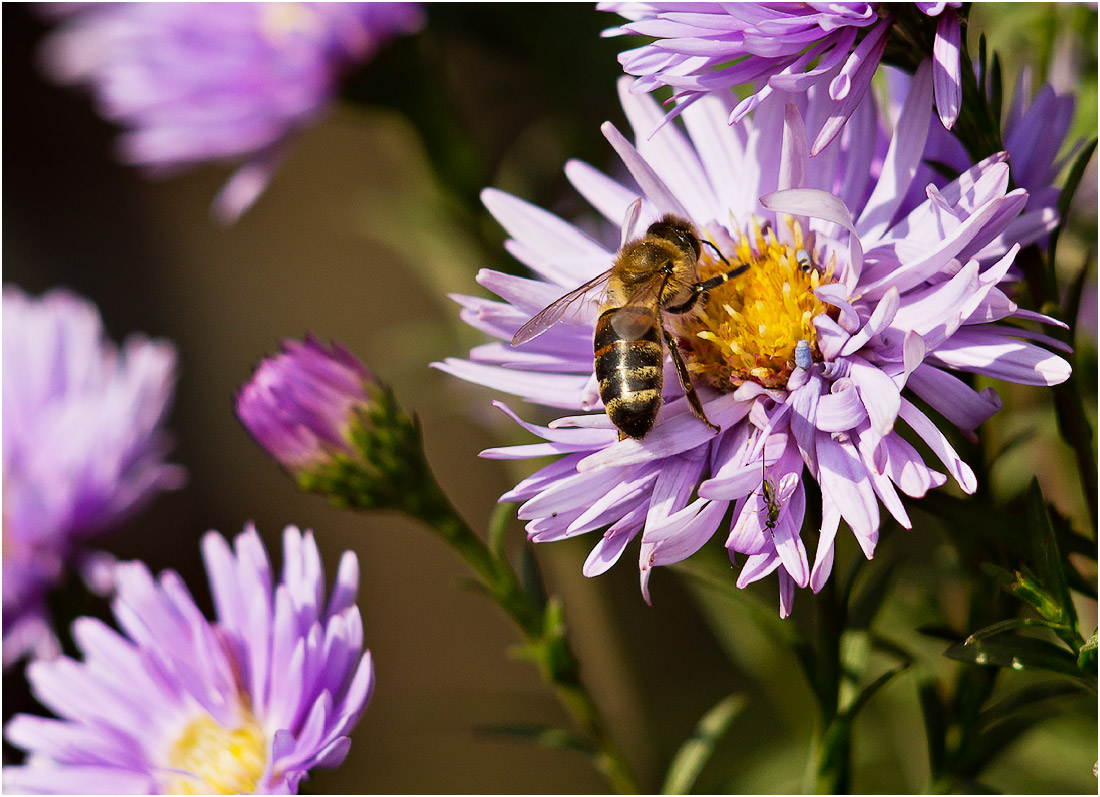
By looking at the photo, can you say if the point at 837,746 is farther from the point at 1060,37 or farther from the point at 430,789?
the point at 430,789

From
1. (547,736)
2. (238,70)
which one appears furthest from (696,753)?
(238,70)

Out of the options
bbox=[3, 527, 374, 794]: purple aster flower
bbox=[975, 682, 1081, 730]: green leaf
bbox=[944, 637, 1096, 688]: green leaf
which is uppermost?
bbox=[3, 527, 374, 794]: purple aster flower

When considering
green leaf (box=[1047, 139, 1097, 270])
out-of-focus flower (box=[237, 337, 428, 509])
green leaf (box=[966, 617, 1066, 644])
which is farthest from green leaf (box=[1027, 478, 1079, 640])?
out-of-focus flower (box=[237, 337, 428, 509])

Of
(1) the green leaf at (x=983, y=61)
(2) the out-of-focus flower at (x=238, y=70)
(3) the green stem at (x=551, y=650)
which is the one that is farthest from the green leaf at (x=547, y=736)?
(2) the out-of-focus flower at (x=238, y=70)

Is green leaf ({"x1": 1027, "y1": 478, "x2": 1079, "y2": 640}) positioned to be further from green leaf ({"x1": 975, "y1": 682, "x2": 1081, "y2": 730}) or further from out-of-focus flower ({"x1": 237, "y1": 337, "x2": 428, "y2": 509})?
out-of-focus flower ({"x1": 237, "y1": 337, "x2": 428, "y2": 509})

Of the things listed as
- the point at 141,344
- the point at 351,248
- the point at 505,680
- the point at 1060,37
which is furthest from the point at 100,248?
the point at 1060,37

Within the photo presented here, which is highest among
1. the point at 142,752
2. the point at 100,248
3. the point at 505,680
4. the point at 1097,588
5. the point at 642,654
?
the point at 100,248

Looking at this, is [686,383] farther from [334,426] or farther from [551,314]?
[334,426]

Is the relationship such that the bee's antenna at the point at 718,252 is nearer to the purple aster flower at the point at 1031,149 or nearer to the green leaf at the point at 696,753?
the purple aster flower at the point at 1031,149
